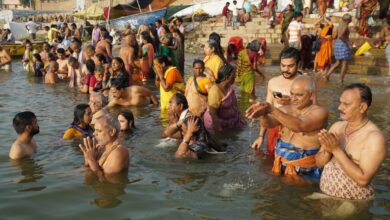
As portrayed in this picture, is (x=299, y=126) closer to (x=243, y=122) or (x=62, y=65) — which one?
(x=243, y=122)

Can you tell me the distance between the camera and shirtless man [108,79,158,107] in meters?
9.27

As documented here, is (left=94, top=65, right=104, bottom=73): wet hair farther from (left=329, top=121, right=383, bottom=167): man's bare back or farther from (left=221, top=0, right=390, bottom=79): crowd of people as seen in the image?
(left=329, top=121, right=383, bottom=167): man's bare back

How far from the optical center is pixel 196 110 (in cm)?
715

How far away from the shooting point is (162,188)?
4.91 metres

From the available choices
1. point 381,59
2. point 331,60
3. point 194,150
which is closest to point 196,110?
point 194,150

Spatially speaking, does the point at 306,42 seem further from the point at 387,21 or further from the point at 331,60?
the point at 387,21

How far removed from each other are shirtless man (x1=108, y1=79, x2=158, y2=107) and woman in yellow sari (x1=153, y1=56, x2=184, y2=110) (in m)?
0.94

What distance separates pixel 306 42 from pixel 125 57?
649 cm

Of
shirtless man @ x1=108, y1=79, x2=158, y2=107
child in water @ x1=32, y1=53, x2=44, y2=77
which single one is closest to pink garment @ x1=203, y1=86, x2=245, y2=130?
shirtless man @ x1=108, y1=79, x2=158, y2=107

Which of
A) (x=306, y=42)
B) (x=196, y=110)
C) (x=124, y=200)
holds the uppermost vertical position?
(x=306, y=42)

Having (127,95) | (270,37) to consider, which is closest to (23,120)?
(127,95)

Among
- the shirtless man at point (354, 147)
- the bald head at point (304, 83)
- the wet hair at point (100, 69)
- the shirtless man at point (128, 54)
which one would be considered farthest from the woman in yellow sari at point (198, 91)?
the shirtless man at point (128, 54)

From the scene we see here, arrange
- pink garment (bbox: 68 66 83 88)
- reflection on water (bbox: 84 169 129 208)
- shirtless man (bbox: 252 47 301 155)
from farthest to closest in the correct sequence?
pink garment (bbox: 68 66 83 88) < shirtless man (bbox: 252 47 301 155) < reflection on water (bbox: 84 169 129 208)

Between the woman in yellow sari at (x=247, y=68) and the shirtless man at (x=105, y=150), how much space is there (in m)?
5.55
